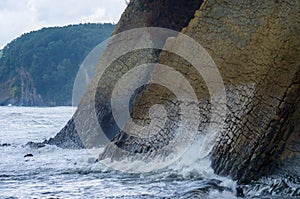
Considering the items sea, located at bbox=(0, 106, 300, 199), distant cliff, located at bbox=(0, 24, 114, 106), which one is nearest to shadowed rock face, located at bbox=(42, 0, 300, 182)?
Answer: sea, located at bbox=(0, 106, 300, 199)

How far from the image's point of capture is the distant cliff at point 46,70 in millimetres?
90062

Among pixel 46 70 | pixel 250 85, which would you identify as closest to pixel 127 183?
pixel 250 85

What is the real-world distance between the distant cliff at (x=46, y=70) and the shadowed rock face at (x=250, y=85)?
82.6 meters

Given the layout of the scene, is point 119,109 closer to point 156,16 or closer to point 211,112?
point 156,16

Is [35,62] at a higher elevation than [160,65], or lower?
higher

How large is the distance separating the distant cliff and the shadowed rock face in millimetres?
82596

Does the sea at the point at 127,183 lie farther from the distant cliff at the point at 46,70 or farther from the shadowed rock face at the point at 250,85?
the distant cliff at the point at 46,70

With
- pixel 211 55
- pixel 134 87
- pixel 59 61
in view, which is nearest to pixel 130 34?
pixel 134 87

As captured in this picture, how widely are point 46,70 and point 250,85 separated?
87.7 meters

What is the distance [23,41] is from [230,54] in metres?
98.3

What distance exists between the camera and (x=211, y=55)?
7.41 meters

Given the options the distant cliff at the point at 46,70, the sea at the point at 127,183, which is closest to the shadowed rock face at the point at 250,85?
the sea at the point at 127,183

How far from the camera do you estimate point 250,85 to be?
21.6 feet

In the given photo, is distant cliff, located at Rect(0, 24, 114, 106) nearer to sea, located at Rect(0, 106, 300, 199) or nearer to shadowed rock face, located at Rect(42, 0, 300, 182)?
sea, located at Rect(0, 106, 300, 199)
